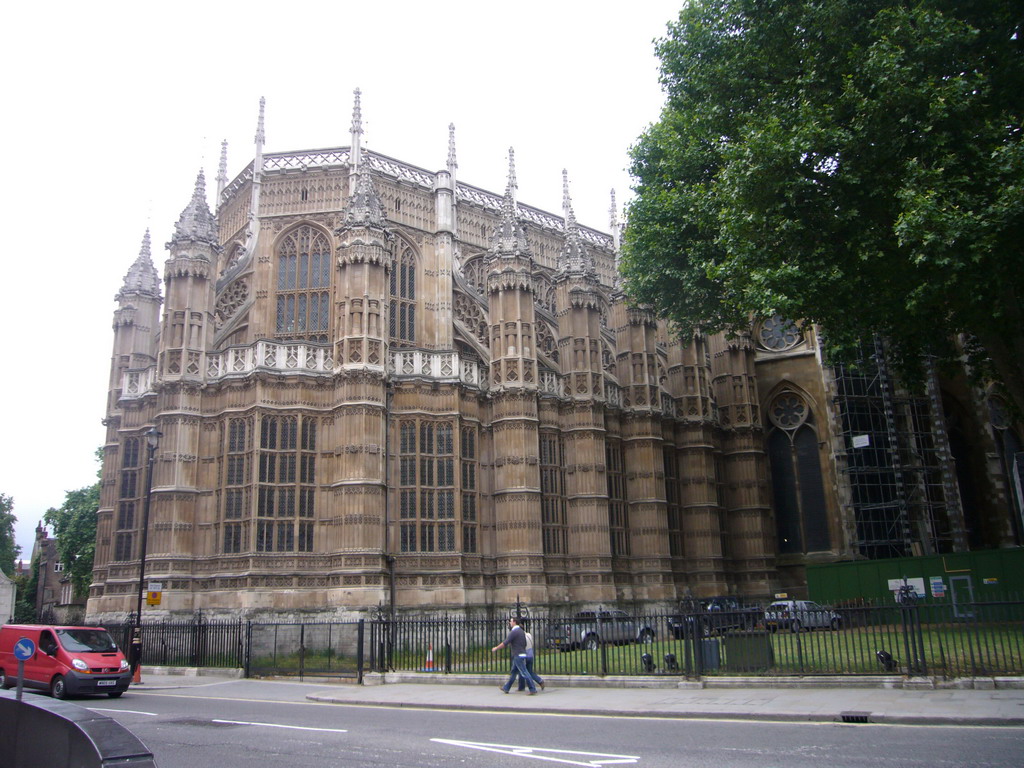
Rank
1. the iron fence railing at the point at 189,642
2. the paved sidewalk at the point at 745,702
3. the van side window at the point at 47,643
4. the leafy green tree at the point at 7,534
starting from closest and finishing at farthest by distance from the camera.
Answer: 1. the paved sidewalk at the point at 745,702
2. the van side window at the point at 47,643
3. the iron fence railing at the point at 189,642
4. the leafy green tree at the point at 7,534

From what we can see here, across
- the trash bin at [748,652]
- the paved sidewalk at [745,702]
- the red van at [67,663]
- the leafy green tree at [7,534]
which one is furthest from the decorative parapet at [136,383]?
the leafy green tree at [7,534]

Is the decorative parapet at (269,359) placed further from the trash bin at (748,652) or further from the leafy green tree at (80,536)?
the leafy green tree at (80,536)

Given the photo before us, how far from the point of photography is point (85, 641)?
19.6m

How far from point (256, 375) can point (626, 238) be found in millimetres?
13649

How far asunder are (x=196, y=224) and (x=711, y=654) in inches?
956

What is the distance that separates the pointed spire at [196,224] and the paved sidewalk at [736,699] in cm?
1846

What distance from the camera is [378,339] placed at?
30.1 m

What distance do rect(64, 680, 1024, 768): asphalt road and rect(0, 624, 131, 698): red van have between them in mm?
3997

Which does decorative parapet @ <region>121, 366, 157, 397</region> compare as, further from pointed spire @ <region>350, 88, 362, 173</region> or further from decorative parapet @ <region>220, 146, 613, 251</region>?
pointed spire @ <region>350, 88, 362, 173</region>

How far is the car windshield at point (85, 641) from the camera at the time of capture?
63.0 feet

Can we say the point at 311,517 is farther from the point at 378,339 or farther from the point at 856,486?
the point at 856,486

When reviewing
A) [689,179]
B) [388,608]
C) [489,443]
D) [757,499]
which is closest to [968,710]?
[689,179]

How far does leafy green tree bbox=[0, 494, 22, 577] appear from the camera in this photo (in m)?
73.6

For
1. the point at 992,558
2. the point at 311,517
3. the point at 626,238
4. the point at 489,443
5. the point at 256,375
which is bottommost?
the point at 992,558
